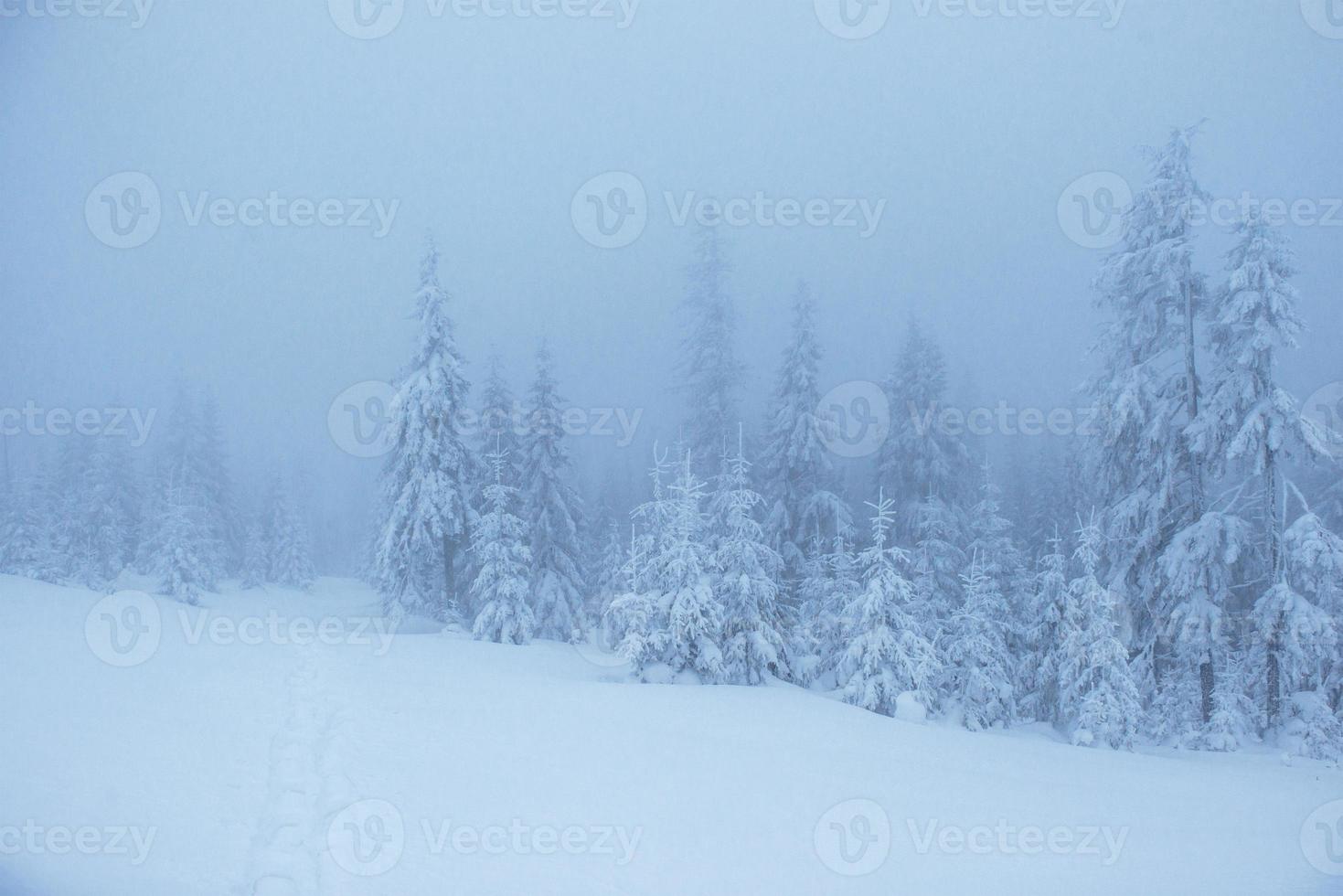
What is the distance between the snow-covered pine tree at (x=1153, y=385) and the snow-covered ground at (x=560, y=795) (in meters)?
4.46

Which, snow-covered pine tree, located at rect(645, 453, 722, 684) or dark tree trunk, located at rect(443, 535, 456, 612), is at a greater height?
snow-covered pine tree, located at rect(645, 453, 722, 684)

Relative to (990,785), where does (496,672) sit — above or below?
below

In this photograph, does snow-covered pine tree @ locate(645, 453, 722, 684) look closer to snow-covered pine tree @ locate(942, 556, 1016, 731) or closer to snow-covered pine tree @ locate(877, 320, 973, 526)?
snow-covered pine tree @ locate(942, 556, 1016, 731)

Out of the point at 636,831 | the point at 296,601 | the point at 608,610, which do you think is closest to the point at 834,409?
the point at 608,610

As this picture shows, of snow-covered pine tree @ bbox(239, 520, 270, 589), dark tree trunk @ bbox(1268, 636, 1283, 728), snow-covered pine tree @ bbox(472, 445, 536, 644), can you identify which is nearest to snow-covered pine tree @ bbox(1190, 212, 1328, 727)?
dark tree trunk @ bbox(1268, 636, 1283, 728)

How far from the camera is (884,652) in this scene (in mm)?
14336

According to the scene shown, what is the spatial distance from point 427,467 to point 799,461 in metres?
13.4

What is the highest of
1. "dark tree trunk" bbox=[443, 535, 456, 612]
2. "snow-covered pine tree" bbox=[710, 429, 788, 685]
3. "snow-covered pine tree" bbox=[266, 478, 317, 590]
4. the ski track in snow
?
the ski track in snow

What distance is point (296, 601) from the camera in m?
39.0

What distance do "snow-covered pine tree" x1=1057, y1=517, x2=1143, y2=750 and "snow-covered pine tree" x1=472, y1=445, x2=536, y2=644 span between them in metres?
15.3

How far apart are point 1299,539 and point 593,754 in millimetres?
14892

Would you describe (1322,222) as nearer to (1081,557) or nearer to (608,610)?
(1081,557)

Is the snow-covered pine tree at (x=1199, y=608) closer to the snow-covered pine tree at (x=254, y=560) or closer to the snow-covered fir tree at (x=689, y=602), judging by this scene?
the snow-covered fir tree at (x=689, y=602)

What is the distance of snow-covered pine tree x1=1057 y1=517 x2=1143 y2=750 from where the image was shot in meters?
13.4
